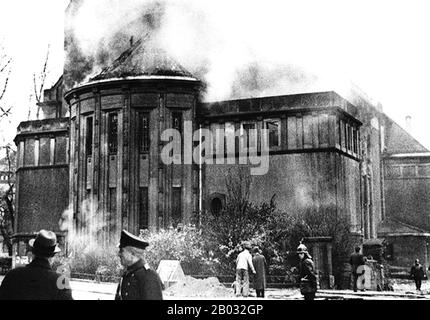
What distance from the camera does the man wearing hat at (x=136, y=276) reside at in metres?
6.12

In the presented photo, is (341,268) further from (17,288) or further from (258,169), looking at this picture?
(17,288)

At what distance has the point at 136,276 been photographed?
20.3ft

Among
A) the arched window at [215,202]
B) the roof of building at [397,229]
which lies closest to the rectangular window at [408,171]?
the roof of building at [397,229]

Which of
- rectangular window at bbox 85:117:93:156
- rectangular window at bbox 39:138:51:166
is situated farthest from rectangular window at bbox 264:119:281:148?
rectangular window at bbox 39:138:51:166

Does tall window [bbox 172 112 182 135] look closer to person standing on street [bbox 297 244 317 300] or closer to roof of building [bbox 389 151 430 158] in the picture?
roof of building [bbox 389 151 430 158]

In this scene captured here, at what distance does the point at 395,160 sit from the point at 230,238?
17.7 metres

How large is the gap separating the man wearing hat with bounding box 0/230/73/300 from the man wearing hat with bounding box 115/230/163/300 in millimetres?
556

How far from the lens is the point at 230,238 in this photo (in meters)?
21.9

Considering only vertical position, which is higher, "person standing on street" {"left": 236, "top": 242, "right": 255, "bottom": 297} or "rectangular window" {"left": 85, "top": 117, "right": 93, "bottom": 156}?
"rectangular window" {"left": 85, "top": 117, "right": 93, "bottom": 156}

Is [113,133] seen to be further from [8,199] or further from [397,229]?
[397,229]

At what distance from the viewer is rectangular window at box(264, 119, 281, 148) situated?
27.0 meters
